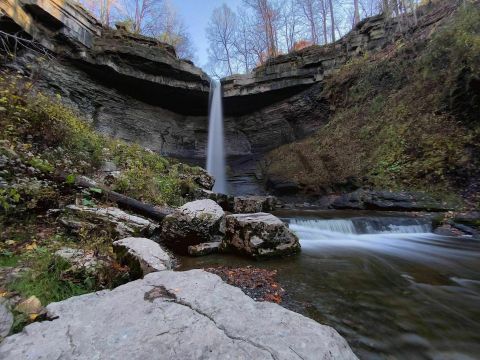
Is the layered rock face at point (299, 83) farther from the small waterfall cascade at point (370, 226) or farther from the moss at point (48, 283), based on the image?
the moss at point (48, 283)

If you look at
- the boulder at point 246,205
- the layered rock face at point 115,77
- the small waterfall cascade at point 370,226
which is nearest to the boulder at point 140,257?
the small waterfall cascade at point 370,226

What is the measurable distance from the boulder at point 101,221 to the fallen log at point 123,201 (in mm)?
691

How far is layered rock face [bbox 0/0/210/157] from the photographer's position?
35.9 feet

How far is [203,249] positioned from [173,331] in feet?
10.4

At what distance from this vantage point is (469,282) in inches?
136

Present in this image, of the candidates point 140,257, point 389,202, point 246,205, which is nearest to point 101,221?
point 140,257

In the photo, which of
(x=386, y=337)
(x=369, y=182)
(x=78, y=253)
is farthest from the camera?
(x=369, y=182)

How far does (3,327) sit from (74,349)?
0.60 meters

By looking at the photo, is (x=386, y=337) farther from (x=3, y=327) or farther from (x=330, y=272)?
(x=3, y=327)

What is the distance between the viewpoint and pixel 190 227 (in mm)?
4965

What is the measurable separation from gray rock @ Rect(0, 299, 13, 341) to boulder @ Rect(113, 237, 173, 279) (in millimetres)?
1422

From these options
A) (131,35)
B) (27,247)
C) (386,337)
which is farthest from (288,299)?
(131,35)

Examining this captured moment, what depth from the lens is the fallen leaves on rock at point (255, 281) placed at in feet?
10.1

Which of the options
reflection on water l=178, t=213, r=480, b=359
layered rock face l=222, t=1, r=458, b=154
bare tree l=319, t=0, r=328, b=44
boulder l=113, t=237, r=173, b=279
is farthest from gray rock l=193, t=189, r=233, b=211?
bare tree l=319, t=0, r=328, b=44
